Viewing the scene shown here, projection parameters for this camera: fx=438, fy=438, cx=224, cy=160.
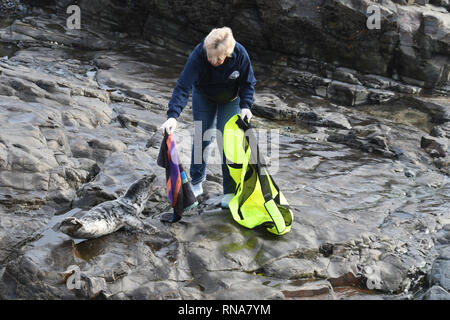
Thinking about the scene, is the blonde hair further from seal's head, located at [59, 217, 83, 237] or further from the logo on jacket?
seal's head, located at [59, 217, 83, 237]

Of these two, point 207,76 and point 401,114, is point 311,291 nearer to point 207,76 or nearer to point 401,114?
point 207,76

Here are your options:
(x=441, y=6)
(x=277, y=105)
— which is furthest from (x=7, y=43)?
(x=441, y=6)

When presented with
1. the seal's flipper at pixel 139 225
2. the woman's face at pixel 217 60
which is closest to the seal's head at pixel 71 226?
the seal's flipper at pixel 139 225

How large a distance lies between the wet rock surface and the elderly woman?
1010 millimetres

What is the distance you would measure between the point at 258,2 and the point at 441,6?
614 centimetres

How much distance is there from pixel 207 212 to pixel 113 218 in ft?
3.76

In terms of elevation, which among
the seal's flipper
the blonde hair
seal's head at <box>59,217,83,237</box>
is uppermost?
the blonde hair

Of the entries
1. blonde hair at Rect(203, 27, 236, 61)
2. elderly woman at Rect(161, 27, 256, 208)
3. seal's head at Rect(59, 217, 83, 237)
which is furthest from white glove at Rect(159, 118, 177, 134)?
seal's head at Rect(59, 217, 83, 237)

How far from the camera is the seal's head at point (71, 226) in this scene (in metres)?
4.21

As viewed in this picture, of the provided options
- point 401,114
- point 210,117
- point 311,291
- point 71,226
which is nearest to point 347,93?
point 401,114

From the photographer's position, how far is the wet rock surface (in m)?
4.18
